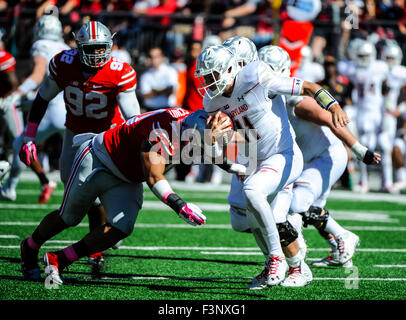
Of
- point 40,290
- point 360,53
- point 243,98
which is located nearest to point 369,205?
point 360,53

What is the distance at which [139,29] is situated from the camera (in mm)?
13398

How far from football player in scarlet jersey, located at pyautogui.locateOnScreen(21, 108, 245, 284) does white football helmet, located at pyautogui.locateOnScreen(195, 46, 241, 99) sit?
249 mm

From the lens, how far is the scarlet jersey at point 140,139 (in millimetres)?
4477

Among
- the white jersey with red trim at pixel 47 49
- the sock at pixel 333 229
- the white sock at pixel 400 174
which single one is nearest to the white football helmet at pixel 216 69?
the sock at pixel 333 229

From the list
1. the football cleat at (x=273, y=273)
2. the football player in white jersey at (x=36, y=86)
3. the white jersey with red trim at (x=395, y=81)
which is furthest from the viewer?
the white jersey with red trim at (x=395, y=81)

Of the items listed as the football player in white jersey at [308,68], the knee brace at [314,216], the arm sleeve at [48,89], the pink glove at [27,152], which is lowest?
the football player in white jersey at [308,68]

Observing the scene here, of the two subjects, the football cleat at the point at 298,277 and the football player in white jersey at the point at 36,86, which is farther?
the football player in white jersey at the point at 36,86

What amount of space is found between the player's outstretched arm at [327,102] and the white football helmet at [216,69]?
481 mm

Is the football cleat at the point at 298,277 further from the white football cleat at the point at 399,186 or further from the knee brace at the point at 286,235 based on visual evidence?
the white football cleat at the point at 399,186

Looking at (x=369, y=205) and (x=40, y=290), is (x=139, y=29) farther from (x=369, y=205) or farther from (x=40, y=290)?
(x=40, y=290)

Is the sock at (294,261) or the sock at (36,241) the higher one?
the sock at (36,241)

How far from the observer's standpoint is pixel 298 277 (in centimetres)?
499

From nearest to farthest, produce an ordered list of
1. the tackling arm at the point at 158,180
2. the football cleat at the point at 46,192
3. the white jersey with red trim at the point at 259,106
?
the tackling arm at the point at 158,180
the white jersey with red trim at the point at 259,106
the football cleat at the point at 46,192
